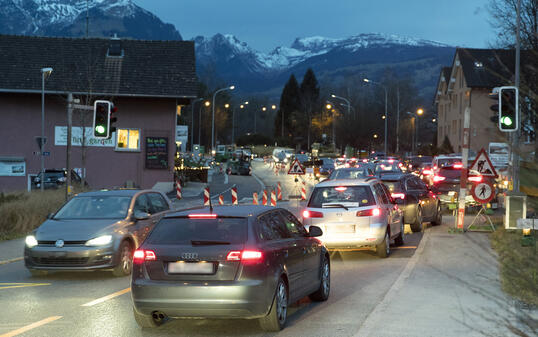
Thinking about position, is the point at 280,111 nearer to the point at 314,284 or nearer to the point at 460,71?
the point at 460,71

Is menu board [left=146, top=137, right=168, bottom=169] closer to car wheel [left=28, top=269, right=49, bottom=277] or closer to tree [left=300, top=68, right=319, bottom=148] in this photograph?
car wheel [left=28, top=269, right=49, bottom=277]

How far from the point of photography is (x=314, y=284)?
9766 millimetres

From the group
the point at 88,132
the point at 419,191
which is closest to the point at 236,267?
the point at 419,191

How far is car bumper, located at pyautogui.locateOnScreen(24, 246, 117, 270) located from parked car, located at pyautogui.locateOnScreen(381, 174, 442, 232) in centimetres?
906

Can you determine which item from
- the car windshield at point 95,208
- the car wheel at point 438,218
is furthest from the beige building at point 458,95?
the car windshield at point 95,208

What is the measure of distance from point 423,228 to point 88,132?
25.5m

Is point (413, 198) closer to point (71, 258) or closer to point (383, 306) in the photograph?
point (71, 258)

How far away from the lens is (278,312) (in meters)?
8.23

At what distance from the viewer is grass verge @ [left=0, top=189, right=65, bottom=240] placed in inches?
771

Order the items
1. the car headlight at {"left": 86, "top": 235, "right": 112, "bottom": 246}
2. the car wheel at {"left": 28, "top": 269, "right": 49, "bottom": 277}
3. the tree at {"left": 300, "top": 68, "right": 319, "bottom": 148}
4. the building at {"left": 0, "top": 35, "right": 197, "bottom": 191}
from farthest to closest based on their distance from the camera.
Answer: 1. the tree at {"left": 300, "top": 68, "right": 319, "bottom": 148}
2. the building at {"left": 0, "top": 35, "right": 197, "bottom": 191}
3. the car wheel at {"left": 28, "top": 269, "right": 49, "bottom": 277}
4. the car headlight at {"left": 86, "top": 235, "right": 112, "bottom": 246}

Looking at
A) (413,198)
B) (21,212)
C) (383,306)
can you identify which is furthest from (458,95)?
(383,306)

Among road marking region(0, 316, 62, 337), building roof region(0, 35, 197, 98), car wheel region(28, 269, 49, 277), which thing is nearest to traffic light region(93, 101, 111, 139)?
car wheel region(28, 269, 49, 277)

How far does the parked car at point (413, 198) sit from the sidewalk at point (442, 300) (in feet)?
13.2

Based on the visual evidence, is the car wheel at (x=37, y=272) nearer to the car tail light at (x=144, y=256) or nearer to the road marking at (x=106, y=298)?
the road marking at (x=106, y=298)
